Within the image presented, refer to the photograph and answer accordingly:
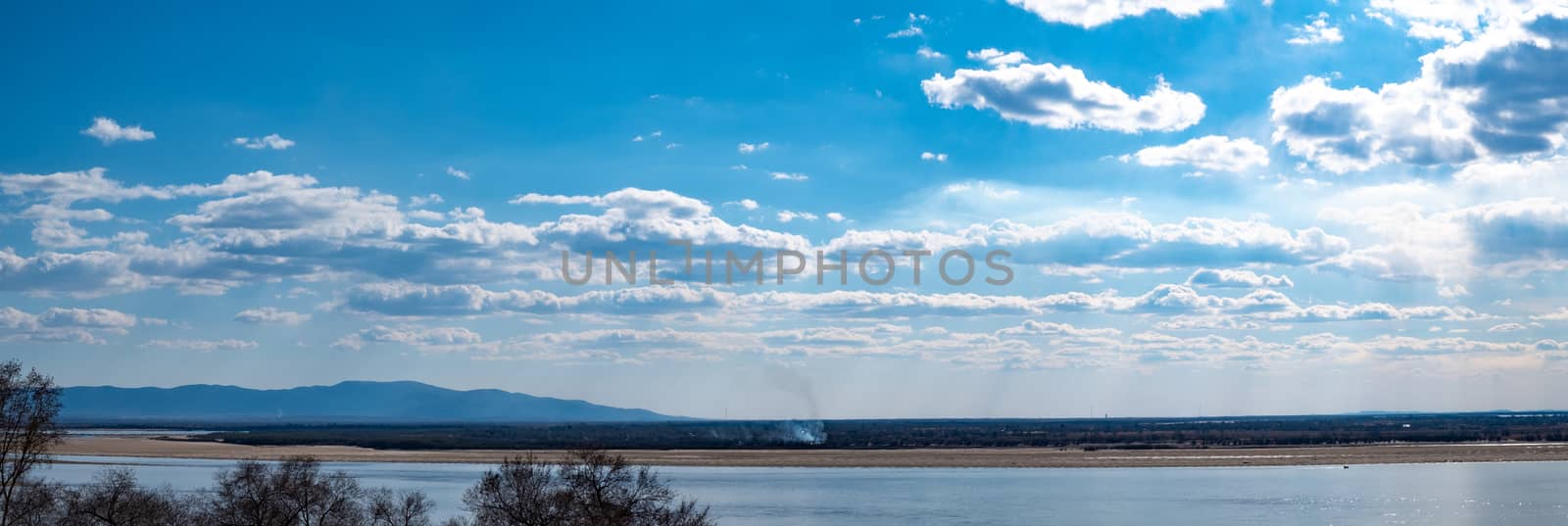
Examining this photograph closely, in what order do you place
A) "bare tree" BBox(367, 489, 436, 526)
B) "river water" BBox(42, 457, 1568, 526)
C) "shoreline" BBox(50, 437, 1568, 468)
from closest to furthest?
"bare tree" BBox(367, 489, 436, 526), "river water" BBox(42, 457, 1568, 526), "shoreline" BBox(50, 437, 1568, 468)

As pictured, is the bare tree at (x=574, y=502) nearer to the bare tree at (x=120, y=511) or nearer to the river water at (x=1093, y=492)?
the bare tree at (x=120, y=511)

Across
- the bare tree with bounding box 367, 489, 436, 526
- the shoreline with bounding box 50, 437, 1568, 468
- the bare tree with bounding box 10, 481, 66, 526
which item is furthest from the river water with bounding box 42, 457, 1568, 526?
the bare tree with bounding box 10, 481, 66, 526

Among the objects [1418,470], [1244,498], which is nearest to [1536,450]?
[1418,470]

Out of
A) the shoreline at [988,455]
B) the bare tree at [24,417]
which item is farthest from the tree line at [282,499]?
the shoreline at [988,455]

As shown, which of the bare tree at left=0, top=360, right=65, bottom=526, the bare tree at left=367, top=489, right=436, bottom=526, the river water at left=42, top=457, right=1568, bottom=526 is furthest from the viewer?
the river water at left=42, top=457, right=1568, bottom=526

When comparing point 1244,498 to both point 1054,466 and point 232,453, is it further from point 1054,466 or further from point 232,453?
point 232,453

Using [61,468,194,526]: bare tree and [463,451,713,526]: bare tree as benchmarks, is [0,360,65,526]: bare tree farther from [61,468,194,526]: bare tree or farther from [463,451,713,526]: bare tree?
[463,451,713,526]: bare tree
